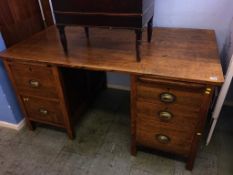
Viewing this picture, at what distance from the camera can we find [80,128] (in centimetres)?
168

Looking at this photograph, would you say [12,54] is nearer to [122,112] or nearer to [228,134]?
[122,112]

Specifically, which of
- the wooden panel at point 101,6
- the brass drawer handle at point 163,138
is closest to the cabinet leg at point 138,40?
the wooden panel at point 101,6

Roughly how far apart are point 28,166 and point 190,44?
133 cm

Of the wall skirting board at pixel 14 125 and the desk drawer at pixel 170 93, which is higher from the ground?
the desk drawer at pixel 170 93

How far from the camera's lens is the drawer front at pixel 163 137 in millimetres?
1198

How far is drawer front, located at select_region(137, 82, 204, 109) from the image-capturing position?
1.02 meters

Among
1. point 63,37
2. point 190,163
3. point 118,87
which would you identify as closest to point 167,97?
point 190,163

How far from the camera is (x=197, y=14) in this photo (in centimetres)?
148

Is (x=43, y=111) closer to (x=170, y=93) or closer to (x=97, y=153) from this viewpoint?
(x=97, y=153)

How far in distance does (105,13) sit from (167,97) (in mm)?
539

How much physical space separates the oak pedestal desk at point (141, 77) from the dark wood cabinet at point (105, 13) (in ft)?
0.59

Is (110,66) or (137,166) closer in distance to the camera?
(110,66)

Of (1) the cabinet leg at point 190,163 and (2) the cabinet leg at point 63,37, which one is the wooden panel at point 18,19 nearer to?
(2) the cabinet leg at point 63,37

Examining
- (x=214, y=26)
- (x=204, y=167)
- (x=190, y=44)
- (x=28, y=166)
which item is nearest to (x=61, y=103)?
(x=28, y=166)
